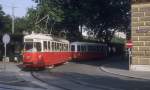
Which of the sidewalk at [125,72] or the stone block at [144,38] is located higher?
the stone block at [144,38]

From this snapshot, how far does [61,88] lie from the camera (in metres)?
23.9

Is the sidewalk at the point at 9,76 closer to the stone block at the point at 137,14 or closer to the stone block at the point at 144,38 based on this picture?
the stone block at the point at 144,38

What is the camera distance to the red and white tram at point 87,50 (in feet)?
173

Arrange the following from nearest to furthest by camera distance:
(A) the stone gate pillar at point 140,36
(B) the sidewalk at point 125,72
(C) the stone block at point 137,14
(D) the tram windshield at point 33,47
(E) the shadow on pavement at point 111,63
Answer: (B) the sidewalk at point 125,72 → (A) the stone gate pillar at point 140,36 → (C) the stone block at point 137,14 → (D) the tram windshield at point 33,47 → (E) the shadow on pavement at point 111,63

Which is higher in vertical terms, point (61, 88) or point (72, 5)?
point (72, 5)

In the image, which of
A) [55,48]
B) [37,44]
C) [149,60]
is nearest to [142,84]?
[149,60]

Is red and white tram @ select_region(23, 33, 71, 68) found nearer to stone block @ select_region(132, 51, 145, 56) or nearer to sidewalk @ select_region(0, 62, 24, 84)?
sidewalk @ select_region(0, 62, 24, 84)

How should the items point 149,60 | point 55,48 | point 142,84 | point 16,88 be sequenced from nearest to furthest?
point 16,88 → point 142,84 → point 149,60 → point 55,48

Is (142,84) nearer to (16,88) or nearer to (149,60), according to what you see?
(16,88)

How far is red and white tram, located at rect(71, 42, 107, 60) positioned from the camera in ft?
173

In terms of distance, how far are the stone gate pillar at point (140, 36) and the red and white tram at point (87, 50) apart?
51.7 ft

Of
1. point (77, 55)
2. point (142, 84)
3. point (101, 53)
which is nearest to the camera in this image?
point (142, 84)

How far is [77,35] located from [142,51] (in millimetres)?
26306

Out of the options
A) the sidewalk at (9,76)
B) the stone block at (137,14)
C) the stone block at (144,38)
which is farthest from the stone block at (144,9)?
the sidewalk at (9,76)
